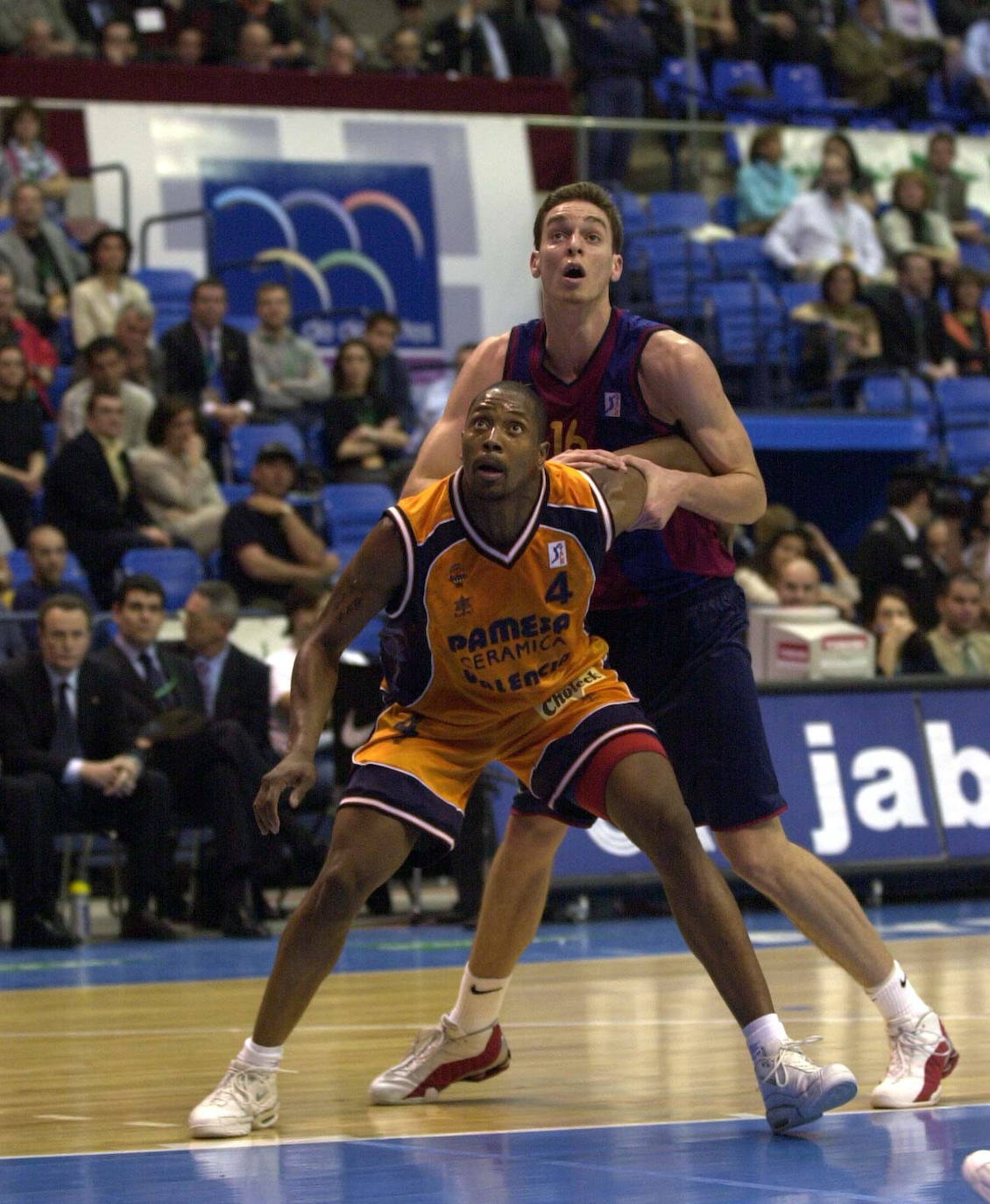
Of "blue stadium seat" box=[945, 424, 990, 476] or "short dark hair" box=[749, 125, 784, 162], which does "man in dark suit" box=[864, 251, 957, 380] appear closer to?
"blue stadium seat" box=[945, 424, 990, 476]

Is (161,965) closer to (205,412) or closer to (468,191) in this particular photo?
(205,412)

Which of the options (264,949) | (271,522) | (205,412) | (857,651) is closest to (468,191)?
(205,412)

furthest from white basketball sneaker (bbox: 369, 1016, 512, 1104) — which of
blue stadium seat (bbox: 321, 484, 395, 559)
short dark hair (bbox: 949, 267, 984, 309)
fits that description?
short dark hair (bbox: 949, 267, 984, 309)

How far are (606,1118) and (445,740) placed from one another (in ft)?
3.14

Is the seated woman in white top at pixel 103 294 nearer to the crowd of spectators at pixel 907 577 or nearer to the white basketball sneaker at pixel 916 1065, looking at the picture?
the crowd of spectators at pixel 907 577

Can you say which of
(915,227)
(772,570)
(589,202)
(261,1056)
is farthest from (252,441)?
(261,1056)

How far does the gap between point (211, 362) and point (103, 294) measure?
0.81 metres

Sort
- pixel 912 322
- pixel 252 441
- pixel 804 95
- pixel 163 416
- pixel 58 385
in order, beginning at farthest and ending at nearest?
pixel 804 95 → pixel 912 322 → pixel 252 441 → pixel 58 385 → pixel 163 416

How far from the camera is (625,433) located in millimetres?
5590

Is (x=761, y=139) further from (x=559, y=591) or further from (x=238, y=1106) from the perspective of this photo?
(x=238, y=1106)

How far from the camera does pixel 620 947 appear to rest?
32.9 ft

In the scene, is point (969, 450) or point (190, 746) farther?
point (969, 450)

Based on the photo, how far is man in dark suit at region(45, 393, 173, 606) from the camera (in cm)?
1283

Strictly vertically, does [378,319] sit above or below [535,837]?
above
